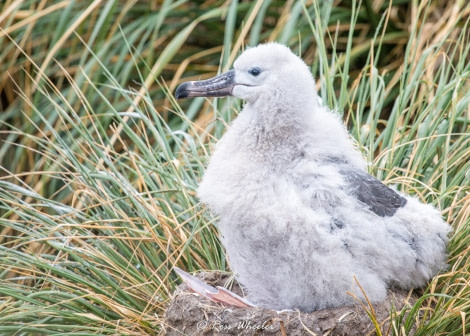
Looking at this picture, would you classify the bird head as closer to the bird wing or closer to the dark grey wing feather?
the dark grey wing feather

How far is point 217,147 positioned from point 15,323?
1.10m

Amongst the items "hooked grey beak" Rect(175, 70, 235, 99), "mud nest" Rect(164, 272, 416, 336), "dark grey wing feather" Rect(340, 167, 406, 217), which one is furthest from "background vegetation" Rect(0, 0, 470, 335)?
"hooked grey beak" Rect(175, 70, 235, 99)

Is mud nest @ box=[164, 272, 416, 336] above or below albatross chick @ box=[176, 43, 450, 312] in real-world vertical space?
below

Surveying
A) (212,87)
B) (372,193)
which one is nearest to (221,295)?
(372,193)

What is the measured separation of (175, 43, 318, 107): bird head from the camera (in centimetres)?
336

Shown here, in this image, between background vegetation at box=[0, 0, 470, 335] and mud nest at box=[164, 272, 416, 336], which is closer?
mud nest at box=[164, 272, 416, 336]

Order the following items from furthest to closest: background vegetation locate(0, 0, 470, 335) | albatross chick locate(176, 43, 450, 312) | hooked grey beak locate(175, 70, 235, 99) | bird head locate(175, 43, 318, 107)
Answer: background vegetation locate(0, 0, 470, 335), hooked grey beak locate(175, 70, 235, 99), bird head locate(175, 43, 318, 107), albatross chick locate(176, 43, 450, 312)

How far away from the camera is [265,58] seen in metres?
3.43

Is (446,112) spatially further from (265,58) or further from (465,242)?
(265,58)

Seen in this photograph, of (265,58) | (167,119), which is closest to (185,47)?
(167,119)

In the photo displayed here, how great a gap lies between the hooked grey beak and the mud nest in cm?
79

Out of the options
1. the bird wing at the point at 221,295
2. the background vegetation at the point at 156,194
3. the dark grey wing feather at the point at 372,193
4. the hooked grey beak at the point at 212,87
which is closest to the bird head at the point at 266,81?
the hooked grey beak at the point at 212,87

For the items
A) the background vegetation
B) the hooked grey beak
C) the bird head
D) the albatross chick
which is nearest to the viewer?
the albatross chick

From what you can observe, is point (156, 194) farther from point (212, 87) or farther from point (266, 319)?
point (266, 319)
